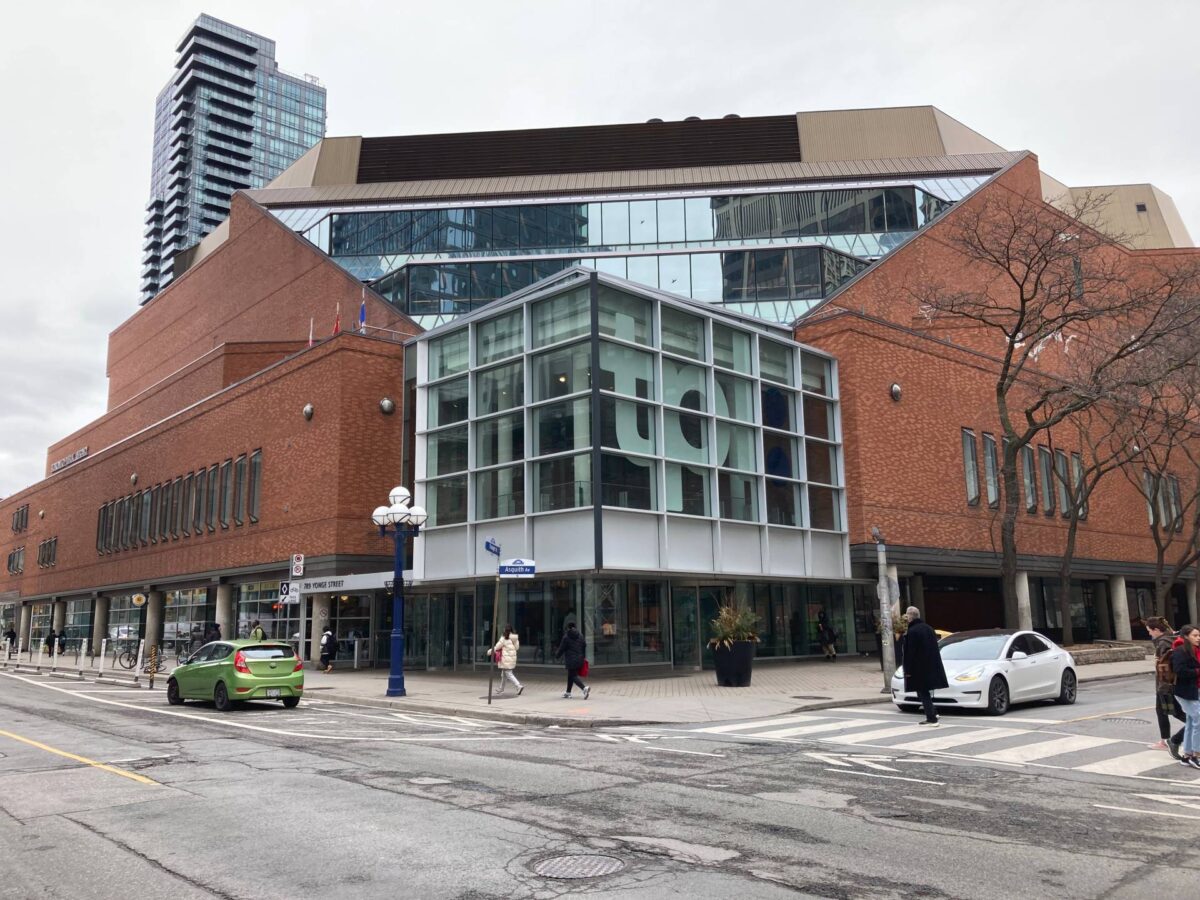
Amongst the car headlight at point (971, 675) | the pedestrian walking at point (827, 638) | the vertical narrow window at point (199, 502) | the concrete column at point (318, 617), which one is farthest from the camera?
the vertical narrow window at point (199, 502)

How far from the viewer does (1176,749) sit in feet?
35.0

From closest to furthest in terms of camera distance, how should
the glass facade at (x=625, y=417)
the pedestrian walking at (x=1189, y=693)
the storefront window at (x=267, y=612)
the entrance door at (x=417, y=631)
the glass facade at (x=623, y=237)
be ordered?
the pedestrian walking at (x=1189, y=693) < the glass facade at (x=625, y=417) < the entrance door at (x=417, y=631) < the storefront window at (x=267, y=612) < the glass facade at (x=623, y=237)

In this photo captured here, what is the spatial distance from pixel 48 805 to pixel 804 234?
155 feet

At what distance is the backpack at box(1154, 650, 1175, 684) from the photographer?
1055cm

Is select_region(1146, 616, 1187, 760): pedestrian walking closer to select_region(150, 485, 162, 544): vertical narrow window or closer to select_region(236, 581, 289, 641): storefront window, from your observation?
select_region(236, 581, 289, 641): storefront window

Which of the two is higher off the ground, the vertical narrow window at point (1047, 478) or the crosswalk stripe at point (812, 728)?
the vertical narrow window at point (1047, 478)

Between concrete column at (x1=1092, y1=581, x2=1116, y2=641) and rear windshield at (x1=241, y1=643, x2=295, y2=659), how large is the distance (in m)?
39.8

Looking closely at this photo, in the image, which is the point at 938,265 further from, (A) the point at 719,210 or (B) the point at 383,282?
(B) the point at 383,282

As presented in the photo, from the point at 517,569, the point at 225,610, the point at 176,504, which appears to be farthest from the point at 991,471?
the point at 176,504

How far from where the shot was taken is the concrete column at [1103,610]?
1745 inches

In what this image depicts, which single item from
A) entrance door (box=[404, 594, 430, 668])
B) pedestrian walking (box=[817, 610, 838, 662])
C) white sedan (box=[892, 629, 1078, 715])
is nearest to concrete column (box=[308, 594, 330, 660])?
entrance door (box=[404, 594, 430, 668])

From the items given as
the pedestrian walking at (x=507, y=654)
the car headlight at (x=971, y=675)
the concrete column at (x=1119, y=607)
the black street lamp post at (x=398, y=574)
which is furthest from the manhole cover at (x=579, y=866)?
the concrete column at (x=1119, y=607)

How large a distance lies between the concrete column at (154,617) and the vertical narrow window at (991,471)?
38609 millimetres

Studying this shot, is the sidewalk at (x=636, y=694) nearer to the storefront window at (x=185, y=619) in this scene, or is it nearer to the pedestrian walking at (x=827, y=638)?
the pedestrian walking at (x=827, y=638)
